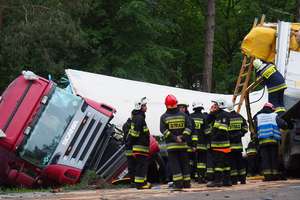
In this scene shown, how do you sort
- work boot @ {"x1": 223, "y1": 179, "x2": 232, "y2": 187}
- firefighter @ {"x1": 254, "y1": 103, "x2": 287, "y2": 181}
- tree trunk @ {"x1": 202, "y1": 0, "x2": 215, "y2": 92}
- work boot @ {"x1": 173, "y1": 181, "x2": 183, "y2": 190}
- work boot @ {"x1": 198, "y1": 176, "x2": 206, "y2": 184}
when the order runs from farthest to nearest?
1. tree trunk @ {"x1": 202, "y1": 0, "x2": 215, "y2": 92}
2. work boot @ {"x1": 198, "y1": 176, "x2": 206, "y2": 184}
3. firefighter @ {"x1": 254, "y1": 103, "x2": 287, "y2": 181}
4. work boot @ {"x1": 223, "y1": 179, "x2": 232, "y2": 187}
5. work boot @ {"x1": 173, "y1": 181, "x2": 183, "y2": 190}

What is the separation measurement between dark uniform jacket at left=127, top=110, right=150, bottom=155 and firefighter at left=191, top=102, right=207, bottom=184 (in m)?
1.30

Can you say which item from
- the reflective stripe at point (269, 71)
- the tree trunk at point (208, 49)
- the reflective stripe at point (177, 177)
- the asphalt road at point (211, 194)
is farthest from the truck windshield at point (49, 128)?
the tree trunk at point (208, 49)

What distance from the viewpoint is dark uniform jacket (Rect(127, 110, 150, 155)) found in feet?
38.2

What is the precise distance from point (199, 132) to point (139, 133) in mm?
1579

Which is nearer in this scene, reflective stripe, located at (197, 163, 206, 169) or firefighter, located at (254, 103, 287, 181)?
firefighter, located at (254, 103, 287, 181)

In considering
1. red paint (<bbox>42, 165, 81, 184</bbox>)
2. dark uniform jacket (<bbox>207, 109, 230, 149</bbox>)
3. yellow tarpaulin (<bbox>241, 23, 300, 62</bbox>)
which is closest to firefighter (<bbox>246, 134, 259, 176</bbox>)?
yellow tarpaulin (<bbox>241, 23, 300, 62</bbox>)

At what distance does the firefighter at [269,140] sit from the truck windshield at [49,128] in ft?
11.4

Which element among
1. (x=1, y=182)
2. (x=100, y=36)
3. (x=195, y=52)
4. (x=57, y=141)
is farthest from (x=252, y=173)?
(x=195, y=52)

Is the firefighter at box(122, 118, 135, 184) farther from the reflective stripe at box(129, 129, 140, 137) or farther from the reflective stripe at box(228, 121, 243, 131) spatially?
the reflective stripe at box(228, 121, 243, 131)

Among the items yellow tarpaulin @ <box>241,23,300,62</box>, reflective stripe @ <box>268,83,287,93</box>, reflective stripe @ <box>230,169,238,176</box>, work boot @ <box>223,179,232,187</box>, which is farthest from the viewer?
yellow tarpaulin @ <box>241,23,300,62</box>

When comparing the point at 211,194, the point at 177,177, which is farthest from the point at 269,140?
the point at 211,194

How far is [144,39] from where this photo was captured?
28203 mm

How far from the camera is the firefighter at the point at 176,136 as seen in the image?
11.3m

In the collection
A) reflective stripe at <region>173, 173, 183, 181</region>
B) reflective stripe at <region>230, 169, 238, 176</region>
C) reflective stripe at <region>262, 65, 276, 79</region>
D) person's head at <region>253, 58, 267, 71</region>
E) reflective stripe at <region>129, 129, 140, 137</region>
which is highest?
person's head at <region>253, 58, 267, 71</region>
